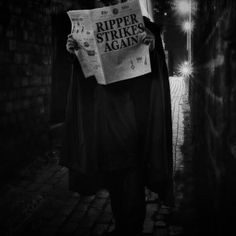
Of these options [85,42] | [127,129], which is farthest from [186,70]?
[85,42]

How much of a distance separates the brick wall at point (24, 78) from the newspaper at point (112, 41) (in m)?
2.65

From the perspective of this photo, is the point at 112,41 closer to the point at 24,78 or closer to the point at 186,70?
the point at 24,78

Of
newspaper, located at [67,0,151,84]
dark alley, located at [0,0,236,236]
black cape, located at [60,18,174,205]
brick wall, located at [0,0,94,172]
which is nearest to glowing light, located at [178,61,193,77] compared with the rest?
brick wall, located at [0,0,94,172]

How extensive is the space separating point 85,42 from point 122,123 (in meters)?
0.64

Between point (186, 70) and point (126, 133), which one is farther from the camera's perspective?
point (186, 70)

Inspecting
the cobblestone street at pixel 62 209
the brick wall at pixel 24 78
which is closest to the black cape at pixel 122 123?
the cobblestone street at pixel 62 209

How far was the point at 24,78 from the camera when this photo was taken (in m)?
5.29

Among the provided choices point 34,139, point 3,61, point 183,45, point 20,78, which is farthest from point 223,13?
point 183,45

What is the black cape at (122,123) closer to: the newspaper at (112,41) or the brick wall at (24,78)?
the newspaper at (112,41)

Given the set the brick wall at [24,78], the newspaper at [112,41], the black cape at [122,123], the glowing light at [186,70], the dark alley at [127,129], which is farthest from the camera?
the glowing light at [186,70]

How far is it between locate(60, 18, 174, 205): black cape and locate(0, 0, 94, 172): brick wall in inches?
94.7

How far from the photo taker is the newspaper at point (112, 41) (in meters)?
2.30

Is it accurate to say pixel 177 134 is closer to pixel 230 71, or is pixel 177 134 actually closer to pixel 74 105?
pixel 74 105

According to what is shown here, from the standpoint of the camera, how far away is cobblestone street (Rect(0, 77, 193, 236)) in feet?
10.5
